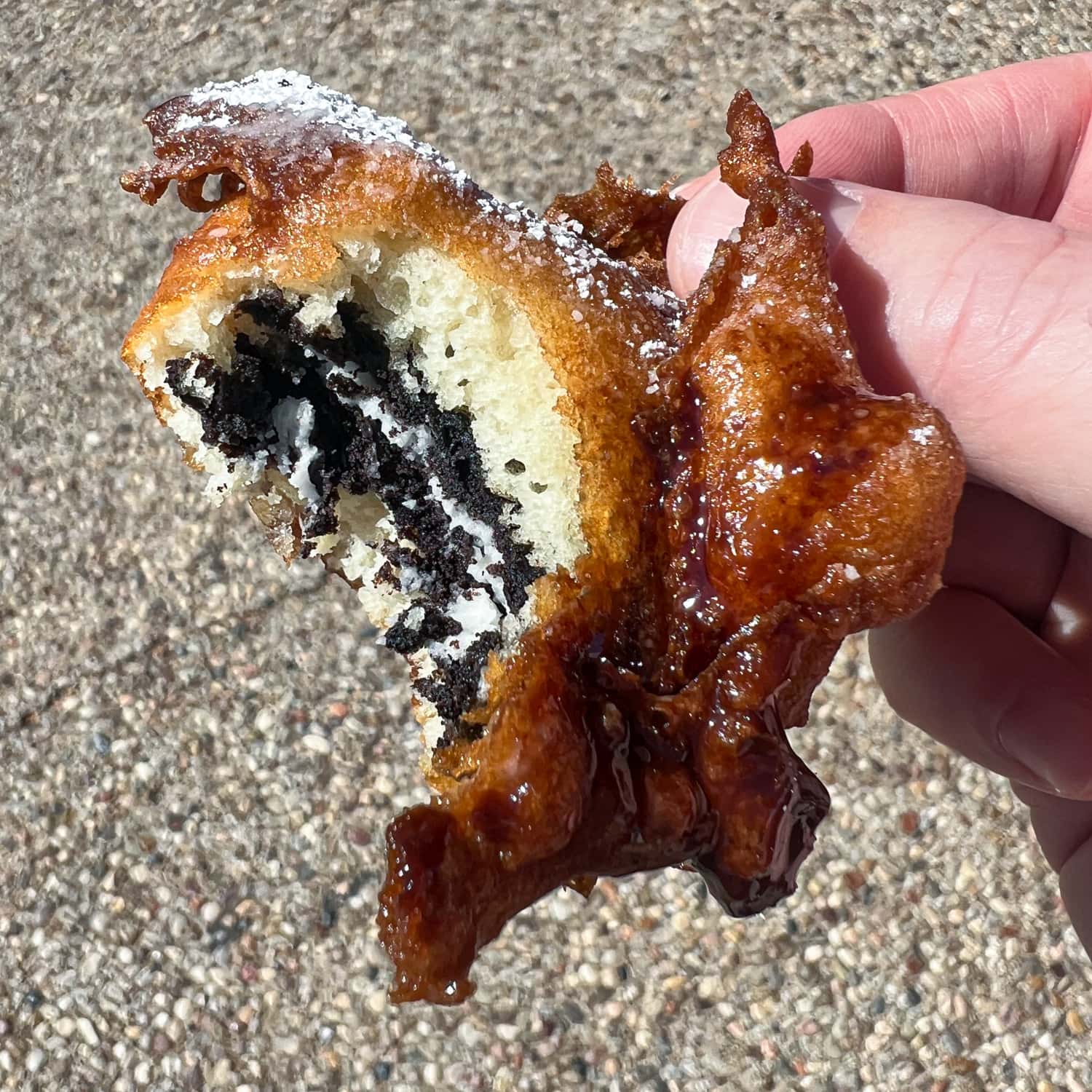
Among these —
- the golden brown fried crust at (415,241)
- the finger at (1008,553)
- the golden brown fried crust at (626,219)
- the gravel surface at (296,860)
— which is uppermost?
the golden brown fried crust at (415,241)

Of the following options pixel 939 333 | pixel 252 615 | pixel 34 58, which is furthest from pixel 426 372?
pixel 34 58

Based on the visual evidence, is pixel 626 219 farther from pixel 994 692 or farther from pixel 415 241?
pixel 994 692

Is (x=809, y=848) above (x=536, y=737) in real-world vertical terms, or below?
below

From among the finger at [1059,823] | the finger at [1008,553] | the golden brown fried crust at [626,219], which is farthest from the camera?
the finger at [1059,823]

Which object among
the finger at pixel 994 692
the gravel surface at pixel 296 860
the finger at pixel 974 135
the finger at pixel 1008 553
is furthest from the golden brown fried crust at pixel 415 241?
the gravel surface at pixel 296 860

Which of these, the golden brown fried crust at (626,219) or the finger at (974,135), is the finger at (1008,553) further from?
the golden brown fried crust at (626,219)

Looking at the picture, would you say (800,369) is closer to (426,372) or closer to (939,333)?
(939,333)

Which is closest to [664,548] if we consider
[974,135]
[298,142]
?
[298,142]
